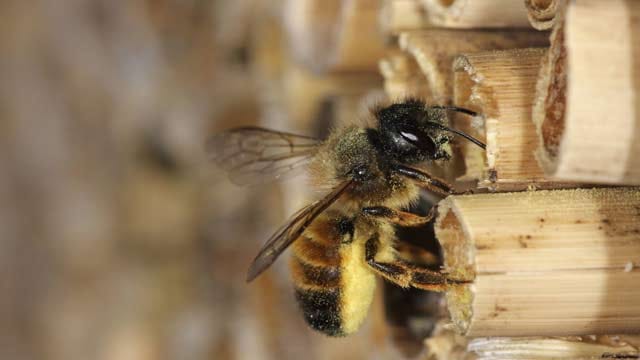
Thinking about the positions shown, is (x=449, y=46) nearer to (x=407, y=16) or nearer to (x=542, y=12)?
(x=407, y=16)

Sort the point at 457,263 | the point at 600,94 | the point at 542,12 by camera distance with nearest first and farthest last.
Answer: the point at 600,94 → the point at 542,12 → the point at 457,263

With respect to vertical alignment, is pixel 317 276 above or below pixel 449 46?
below

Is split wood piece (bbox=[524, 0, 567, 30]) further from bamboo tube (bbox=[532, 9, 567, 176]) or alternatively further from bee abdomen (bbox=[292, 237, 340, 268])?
bee abdomen (bbox=[292, 237, 340, 268])

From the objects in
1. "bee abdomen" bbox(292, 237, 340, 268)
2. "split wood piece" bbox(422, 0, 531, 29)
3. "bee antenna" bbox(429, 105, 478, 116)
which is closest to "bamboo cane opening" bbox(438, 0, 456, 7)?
"split wood piece" bbox(422, 0, 531, 29)

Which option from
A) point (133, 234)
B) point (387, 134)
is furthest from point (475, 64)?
point (133, 234)

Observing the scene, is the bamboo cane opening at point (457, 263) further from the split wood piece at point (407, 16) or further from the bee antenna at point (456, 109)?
the split wood piece at point (407, 16)

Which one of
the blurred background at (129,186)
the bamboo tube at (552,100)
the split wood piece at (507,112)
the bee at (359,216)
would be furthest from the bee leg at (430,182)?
the blurred background at (129,186)

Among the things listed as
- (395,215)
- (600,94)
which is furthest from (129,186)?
(600,94)
